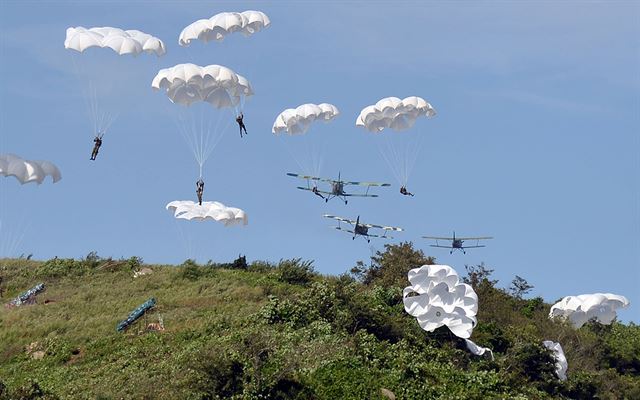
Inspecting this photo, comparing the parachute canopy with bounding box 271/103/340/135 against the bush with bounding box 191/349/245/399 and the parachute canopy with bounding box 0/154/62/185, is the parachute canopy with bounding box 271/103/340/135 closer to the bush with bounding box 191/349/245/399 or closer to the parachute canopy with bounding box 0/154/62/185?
the parachute canopy with bounding box 0/154/62/185

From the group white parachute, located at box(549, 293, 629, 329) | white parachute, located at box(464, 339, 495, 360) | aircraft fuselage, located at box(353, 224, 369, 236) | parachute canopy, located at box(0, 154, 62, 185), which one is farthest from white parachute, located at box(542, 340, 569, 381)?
aircraft fuselage, located at box(353, 224, 369, 236)

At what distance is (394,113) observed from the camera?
60.8 metres

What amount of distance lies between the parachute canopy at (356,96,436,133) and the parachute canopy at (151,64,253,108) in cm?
673

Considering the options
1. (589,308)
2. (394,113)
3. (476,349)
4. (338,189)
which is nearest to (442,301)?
(476,349)

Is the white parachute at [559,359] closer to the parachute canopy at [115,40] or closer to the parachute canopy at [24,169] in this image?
the parachute canopy at [115,40]

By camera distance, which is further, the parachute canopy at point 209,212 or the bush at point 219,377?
the parachute canopy at point 209,212

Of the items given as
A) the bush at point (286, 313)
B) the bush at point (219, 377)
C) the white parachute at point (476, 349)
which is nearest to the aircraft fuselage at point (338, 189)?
the bush at point (286, 313)

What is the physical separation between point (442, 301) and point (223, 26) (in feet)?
55.3

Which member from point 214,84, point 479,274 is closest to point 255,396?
point 214,84

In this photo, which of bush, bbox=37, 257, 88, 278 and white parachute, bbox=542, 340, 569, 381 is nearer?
white parachute, bbox=542, 340, 569, 381

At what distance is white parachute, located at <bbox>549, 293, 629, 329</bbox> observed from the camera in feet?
197

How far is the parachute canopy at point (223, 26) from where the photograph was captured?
5841 cm

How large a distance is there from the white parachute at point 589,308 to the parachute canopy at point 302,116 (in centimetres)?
1429

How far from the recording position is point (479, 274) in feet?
202
